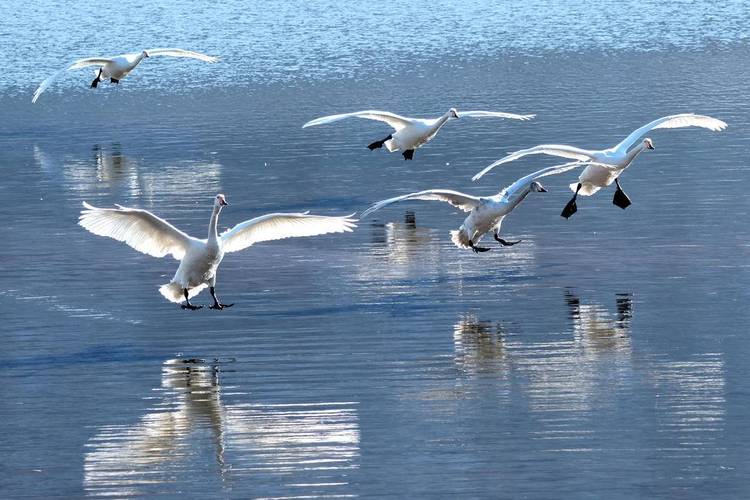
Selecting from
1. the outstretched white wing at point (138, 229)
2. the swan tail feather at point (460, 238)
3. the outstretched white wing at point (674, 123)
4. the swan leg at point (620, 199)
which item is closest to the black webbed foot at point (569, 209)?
the swan leg at point (620, 199)

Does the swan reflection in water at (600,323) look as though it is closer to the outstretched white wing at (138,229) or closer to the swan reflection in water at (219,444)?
the swan reflection in water at (219,444)

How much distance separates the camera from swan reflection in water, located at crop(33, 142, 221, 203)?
27609 millimetres

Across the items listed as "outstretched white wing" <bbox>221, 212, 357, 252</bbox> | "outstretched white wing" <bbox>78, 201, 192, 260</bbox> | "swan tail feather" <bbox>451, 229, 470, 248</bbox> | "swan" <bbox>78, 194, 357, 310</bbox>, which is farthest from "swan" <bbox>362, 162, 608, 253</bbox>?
"outstretched white wing" <bbox>78, 201, 192, 260</bbox>

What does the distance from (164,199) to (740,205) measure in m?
8.77

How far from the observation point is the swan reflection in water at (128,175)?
2761cm

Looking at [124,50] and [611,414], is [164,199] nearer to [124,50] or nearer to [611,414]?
[611,414]

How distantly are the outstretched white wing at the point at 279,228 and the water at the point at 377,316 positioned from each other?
0.83 meters

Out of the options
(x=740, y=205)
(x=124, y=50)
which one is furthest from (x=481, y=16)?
(x=740, y=205)

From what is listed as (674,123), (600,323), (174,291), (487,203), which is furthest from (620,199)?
(174,291)

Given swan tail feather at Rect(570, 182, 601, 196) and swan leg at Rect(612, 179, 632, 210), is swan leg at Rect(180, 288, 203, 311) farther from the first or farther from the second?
swan leg at Rect(612, 179, 632, 210)

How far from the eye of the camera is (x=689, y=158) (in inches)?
1111

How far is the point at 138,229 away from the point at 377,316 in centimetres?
271

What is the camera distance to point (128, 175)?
29297 mm

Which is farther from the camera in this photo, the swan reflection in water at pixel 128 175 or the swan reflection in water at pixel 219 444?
the swan reflection in water at pixel 128 175
